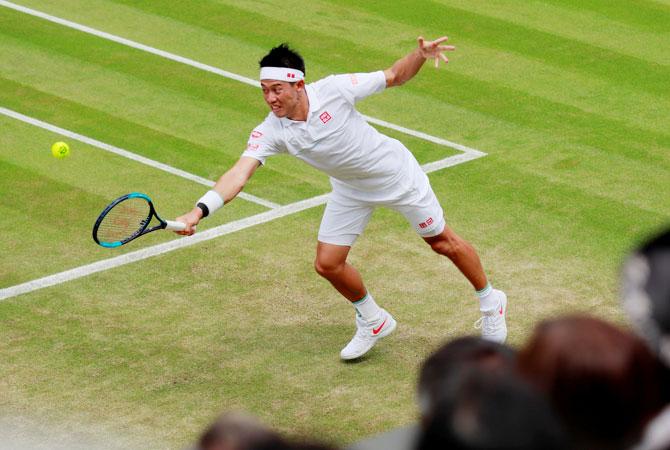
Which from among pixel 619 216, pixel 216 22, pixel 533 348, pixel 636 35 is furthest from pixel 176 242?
pixel 533 348

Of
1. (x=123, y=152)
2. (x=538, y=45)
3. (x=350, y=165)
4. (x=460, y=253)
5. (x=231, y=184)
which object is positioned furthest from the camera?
(x=538, y=45)

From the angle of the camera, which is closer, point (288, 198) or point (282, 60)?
point (282, 60)

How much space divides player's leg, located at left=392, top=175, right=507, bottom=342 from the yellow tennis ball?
4.69 meters

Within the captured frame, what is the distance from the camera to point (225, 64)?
1585 cm

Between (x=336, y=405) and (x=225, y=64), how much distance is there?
25.4 ft

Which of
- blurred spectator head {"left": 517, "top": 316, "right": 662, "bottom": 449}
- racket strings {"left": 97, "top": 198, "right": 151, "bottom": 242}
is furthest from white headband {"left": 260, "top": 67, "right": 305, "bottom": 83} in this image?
blurred spectator head {"left": 517, "top": 316, "right": 662, "bottom": 449}

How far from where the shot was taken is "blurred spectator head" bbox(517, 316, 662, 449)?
2.82 meters

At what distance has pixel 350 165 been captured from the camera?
9.38 metres

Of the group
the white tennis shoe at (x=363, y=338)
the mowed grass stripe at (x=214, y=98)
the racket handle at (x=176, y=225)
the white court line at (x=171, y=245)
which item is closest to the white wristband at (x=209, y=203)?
the racket handle at (x=176, y=225)

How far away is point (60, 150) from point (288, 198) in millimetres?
2467

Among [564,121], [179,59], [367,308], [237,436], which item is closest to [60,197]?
[179,59]

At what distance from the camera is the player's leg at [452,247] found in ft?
31.3

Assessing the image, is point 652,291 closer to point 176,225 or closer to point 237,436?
point 237,436

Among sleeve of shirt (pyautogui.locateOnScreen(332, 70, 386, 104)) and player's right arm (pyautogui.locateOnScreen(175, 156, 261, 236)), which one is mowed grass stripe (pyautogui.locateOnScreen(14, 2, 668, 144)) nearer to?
sleeve of shirt (pyautogui.locateOnScreen(332, 70, 386, 104))
